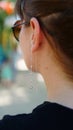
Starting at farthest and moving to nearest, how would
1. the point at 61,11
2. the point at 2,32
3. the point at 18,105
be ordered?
the point at 2,32, the point at 18,105, the point at 61,11

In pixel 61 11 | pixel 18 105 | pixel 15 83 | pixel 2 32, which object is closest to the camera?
pixel 61 11

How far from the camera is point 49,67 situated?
1.00 metres

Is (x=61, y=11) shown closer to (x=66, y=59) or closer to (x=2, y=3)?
(x=66, y=59)

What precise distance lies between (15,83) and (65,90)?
325 cm

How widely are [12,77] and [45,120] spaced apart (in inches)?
135

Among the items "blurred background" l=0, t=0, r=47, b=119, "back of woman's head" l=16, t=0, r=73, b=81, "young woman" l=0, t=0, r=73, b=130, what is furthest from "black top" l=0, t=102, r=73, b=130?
"blurred background" l=0, t=0, r=47, b=119

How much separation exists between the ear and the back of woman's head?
1 cm

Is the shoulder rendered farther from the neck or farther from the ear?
the ear

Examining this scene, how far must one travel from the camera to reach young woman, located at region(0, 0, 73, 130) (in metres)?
0.93

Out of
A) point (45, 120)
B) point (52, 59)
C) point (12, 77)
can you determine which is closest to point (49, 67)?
point (52, 59)

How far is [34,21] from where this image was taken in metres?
0.98

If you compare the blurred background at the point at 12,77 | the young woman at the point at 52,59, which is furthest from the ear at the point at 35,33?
the blurred background at the point at 12,77

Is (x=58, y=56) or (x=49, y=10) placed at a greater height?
(x=49, y=10)

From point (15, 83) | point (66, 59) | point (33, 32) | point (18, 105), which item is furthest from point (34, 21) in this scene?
point (15, 83)
